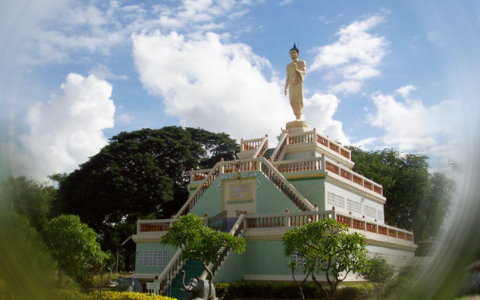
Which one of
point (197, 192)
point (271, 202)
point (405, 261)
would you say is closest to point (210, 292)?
point (271, 202)

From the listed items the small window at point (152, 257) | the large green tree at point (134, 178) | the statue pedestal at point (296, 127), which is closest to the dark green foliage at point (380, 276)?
the large green tree at point (134, 178)

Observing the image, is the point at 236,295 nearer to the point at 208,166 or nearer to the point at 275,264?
the point at 275,264

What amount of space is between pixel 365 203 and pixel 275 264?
8885 mm

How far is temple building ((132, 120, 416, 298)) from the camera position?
18.7m

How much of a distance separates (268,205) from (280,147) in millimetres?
4801

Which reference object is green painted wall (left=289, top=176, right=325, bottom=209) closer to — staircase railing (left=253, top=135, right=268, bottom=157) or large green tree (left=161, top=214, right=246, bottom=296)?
staircase railing (left=253, top=135, right=268, bottom=157)

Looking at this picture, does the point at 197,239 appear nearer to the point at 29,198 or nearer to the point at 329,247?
the point at 329,247

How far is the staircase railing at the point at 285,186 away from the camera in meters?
20.9

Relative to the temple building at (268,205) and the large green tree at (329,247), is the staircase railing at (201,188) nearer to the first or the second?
the temple building at (268,205)

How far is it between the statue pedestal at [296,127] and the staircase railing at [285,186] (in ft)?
17.4

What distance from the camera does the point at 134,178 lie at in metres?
25.1

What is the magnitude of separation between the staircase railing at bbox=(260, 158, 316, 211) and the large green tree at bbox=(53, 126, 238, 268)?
4774 mm

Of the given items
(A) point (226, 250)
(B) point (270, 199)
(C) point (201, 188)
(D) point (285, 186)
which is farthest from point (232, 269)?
(C) point (201, 188)

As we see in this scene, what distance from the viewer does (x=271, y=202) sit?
22.0m
